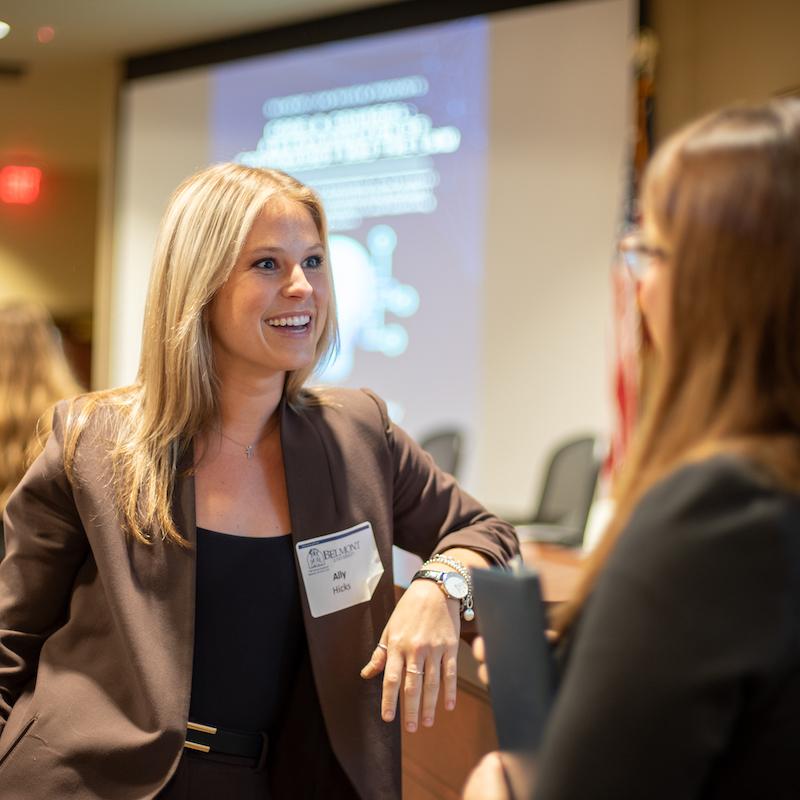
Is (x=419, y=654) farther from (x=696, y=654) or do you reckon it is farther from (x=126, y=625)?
(x=696, y=654)

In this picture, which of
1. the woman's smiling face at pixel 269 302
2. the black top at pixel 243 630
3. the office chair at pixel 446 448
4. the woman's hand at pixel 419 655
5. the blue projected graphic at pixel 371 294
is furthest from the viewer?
the blue projected graphic at pixel 371 294

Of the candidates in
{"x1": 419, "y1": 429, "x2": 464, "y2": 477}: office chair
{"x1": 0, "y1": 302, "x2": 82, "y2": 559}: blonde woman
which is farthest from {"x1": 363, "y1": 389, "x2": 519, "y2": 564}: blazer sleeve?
{"x1": 419, "y1": 429, "x2": 464, "y2": 477}: office chair

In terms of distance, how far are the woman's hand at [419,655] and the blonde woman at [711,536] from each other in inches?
18.2

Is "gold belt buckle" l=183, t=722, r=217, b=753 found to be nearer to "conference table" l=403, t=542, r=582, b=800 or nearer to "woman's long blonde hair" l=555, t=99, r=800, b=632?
"conference table" l=403, t=542, r=582, b=800

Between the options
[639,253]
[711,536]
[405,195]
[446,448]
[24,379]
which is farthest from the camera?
[405,195]

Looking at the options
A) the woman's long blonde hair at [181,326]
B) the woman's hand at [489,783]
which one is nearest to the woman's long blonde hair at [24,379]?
the woman's long blonde hair at [181,326]

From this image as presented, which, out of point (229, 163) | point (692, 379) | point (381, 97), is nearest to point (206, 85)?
point (381, 97)

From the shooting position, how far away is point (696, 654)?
1.97 feet

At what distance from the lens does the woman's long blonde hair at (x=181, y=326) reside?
1.26 meters

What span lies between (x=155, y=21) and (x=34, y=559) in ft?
16.9

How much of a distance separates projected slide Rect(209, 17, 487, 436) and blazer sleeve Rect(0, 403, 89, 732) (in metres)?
3.62

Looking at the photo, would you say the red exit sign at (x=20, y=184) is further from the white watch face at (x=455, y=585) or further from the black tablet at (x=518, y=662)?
the black tablet at (x=518, y=662)

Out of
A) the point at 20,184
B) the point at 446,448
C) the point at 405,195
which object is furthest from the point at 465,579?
the point at 20,184

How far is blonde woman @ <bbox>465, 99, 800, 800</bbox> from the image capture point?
0.60 m
